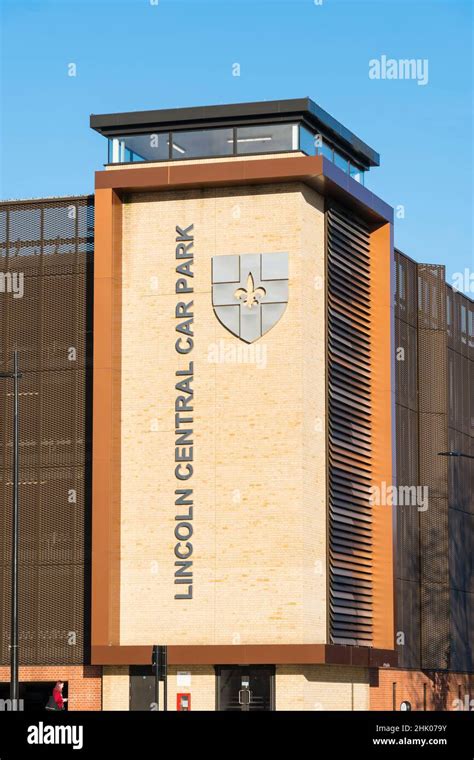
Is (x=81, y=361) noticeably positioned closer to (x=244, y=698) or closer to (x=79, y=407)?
(x=79, y=407)

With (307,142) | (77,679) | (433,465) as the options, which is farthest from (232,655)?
(433,465)

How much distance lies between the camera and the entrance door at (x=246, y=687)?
162ft

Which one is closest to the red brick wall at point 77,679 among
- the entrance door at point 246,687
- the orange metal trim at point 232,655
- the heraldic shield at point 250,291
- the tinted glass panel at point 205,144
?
the orange metal trim at point 232,655

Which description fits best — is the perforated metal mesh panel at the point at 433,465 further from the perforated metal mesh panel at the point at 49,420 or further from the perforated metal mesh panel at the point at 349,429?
the perforated metal mesh panel at the point at 49,420

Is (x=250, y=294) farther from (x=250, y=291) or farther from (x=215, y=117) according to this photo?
(x=215, y=117)

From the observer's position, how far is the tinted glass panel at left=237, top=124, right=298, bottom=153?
5222 cm

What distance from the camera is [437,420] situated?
6625 cm

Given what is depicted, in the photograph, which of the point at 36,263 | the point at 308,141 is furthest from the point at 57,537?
the point at 308,141

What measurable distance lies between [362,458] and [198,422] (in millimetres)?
7722

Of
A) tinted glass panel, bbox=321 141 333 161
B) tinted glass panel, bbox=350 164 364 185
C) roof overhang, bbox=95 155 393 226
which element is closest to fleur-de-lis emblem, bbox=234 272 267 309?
roof overhang, bbox=95 155 393 226

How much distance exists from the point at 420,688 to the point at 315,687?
1389 cm

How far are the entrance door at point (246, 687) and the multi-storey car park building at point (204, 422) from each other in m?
0.06

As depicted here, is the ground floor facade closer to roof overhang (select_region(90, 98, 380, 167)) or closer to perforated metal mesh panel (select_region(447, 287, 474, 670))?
perforated metal mesh panel (select_region(447, 287, 474, 670))

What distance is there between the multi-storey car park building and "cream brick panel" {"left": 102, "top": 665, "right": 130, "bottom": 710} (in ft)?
0.19
